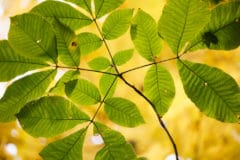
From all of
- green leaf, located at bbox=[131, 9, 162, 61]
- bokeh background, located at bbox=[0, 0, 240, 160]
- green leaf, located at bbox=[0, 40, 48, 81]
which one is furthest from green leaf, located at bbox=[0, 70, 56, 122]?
bokeh background, located at bbox=[0, 0, 240, 160]

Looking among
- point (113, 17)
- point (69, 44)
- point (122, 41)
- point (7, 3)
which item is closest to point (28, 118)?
point (69, 44)

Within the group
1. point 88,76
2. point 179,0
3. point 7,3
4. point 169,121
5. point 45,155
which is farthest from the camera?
point 7,3

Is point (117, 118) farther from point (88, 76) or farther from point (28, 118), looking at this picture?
point (88, 76)

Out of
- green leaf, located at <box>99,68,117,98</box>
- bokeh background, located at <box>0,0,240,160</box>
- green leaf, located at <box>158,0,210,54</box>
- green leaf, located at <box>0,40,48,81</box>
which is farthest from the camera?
bokeh background, located at <box>0,0,240,160</box>

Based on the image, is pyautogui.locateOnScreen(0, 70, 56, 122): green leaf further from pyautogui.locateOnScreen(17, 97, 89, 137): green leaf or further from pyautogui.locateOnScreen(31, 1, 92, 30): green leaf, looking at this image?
pyautogui.locateOnScreen(31, 1, 92, 30): green leaf

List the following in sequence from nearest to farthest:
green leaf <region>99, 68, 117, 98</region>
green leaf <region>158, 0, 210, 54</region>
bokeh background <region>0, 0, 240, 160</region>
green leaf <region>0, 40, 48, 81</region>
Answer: green leaf <region>158, 0, 210, 54</region> < green leaf <region>0, 40, 48, 81</region> < green leaf <region>99, 68, 117, 98</region> < bokeh background <region>0, 0, 240, 160</region>

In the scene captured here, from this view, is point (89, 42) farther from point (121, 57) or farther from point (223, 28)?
point (223, 28)

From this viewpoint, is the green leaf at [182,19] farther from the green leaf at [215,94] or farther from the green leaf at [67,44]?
the green leaf at [67,44]
